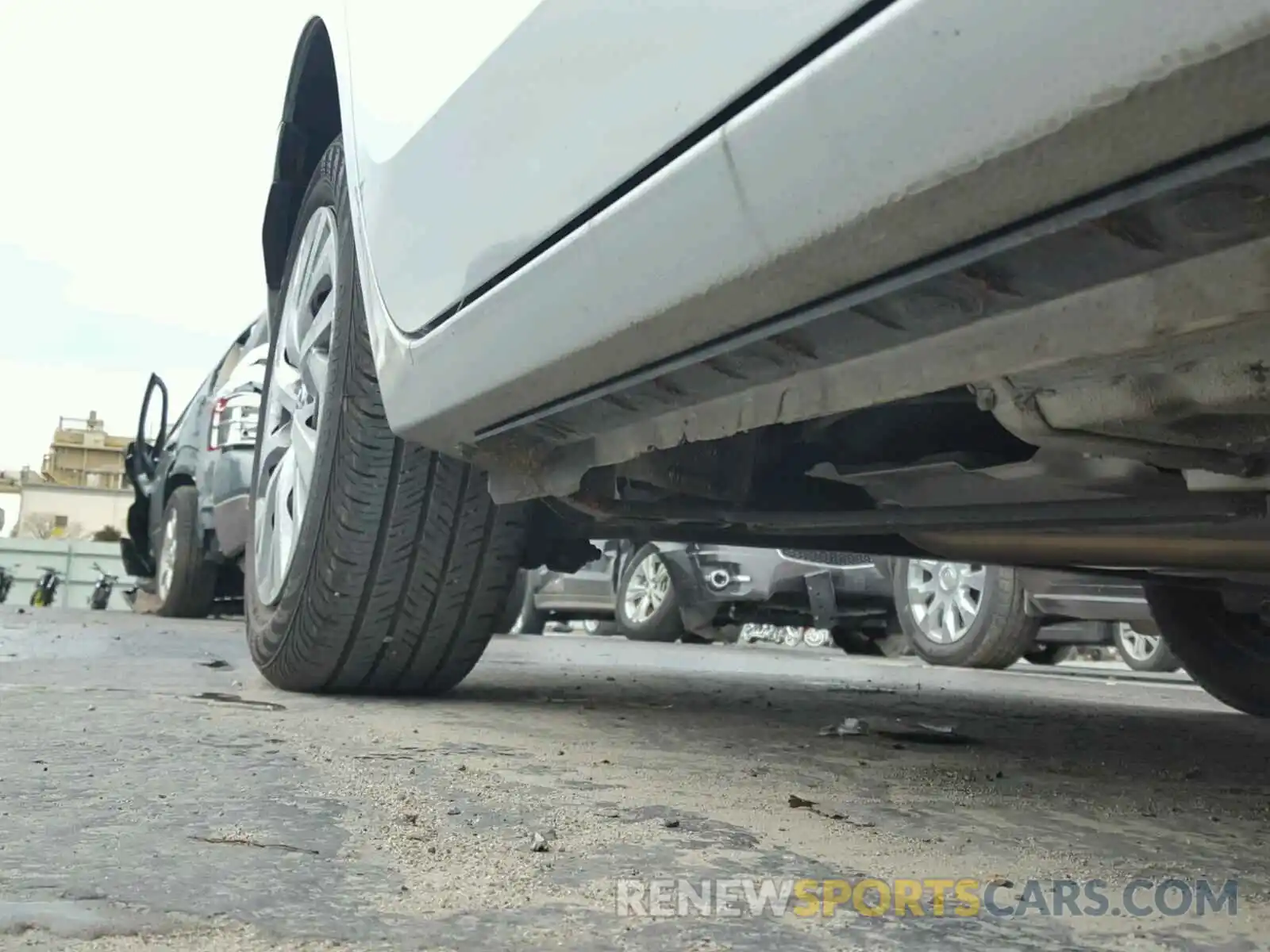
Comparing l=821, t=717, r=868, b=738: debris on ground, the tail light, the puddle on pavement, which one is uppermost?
the tail light

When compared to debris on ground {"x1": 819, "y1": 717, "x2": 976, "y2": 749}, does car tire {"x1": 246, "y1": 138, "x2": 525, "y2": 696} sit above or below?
above

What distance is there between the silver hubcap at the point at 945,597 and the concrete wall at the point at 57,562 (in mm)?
10907

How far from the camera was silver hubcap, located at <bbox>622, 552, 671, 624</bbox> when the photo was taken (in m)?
6.94

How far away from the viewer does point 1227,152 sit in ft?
2.05

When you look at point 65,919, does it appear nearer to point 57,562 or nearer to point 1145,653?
point 1145,653

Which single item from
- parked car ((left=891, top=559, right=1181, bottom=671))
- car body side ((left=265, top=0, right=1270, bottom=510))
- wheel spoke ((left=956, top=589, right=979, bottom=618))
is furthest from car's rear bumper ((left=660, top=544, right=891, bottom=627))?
car body side ((left=265, top=0, right=1270, bottom=510))

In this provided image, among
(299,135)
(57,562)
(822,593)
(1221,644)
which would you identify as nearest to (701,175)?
(299,135)

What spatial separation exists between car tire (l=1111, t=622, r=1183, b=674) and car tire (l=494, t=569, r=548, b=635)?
3498 mm

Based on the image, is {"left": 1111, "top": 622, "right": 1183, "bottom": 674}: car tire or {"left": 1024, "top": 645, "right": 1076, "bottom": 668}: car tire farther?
{"left": 1024, "top": 645, "right": 1076, "bottom": 668}: car tire

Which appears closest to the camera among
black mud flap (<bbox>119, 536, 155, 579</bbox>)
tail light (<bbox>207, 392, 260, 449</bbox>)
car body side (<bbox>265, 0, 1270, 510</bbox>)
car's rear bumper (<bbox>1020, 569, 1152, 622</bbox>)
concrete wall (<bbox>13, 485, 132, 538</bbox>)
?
car body side (<bbox>265, 0, 1270, 510</bbox>)

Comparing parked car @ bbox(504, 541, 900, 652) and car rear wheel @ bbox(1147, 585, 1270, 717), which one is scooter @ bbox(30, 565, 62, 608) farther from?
car rear wheel @ bbox(1147, 585, 1270, 717)

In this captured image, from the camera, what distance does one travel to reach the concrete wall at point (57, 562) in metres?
13.2

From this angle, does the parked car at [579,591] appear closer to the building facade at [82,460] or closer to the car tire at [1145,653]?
the car tire at [1145,653]

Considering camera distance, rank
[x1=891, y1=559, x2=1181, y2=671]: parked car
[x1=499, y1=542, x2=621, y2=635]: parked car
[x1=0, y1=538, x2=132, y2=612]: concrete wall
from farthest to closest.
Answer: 1. [x1=0, y1=538, x2=132, y2=612]: concrete wall
2. [x1=499, y1=542, x2=621, y2=635]: parked car
3. [x1=891, y1=559, x2=1181, y2=671]: parked car
